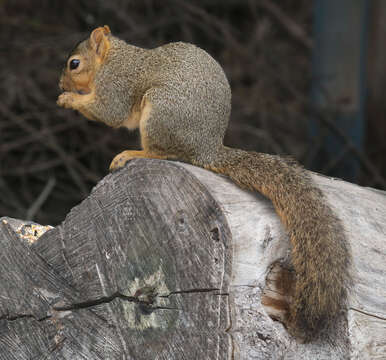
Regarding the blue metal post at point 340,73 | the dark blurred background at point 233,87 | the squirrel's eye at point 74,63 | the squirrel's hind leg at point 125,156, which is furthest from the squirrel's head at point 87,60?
the blue metal post at point 340,73

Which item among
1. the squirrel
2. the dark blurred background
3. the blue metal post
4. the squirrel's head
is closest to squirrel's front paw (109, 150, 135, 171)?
the squirrel

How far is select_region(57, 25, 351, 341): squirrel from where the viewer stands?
1.08 metres

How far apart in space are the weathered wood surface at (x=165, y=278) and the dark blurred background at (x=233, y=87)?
5.62 ft

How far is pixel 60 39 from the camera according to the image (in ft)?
10.7

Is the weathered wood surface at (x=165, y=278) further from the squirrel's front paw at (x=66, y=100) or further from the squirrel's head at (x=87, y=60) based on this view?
the squirrel's head at (x=87, y=60)

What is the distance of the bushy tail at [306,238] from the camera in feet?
3.48

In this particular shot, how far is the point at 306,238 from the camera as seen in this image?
1.13 m

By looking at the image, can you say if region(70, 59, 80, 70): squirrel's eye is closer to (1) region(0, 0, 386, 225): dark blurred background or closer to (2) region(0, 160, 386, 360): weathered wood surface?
(2) region(0, 160, 386, 360): weathered wood surface

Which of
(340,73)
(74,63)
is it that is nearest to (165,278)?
(74,63)

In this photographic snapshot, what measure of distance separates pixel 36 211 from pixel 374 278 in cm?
213

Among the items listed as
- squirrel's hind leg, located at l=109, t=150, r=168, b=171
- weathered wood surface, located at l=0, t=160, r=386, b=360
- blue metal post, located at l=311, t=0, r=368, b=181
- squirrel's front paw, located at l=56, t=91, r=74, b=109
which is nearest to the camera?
weathered wood surface, located at l=0, t=160, r=386, b=360

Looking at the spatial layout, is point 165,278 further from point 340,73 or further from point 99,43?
point 340,73

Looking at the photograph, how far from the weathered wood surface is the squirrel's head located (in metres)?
0.71

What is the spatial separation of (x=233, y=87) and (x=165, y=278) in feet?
8.82
